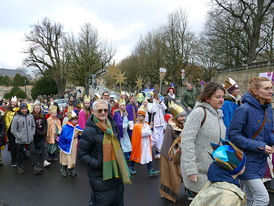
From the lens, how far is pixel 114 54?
33.1m

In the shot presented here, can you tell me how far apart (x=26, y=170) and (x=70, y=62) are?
2807 cm

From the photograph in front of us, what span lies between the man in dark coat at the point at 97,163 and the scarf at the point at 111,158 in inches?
2.2

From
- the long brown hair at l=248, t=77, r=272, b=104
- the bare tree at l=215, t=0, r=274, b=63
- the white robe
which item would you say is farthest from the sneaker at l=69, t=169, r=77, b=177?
the bare tree at l=215, t=0, r=274, b=63

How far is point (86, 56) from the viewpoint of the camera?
30.2m

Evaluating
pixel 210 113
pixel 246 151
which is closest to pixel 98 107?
pixel 210 113

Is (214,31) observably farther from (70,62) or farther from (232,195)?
(232,195)

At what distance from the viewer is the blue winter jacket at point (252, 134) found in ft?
8.16

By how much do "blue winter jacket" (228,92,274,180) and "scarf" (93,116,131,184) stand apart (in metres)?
1.33

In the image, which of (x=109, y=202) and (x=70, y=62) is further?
(x=70, y=62)

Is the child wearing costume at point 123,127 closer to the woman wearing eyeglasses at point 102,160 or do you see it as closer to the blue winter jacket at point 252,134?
the woman wearing eyeglasses at point 102,160

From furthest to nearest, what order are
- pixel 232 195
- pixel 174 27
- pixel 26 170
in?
pixel 174 27 → pixel 26 170 → pixel 232 195

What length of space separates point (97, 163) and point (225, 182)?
1.47 m

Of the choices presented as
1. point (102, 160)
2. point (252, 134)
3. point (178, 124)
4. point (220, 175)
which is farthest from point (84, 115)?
point (220, 175)

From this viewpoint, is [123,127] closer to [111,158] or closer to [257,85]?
[111,158]
